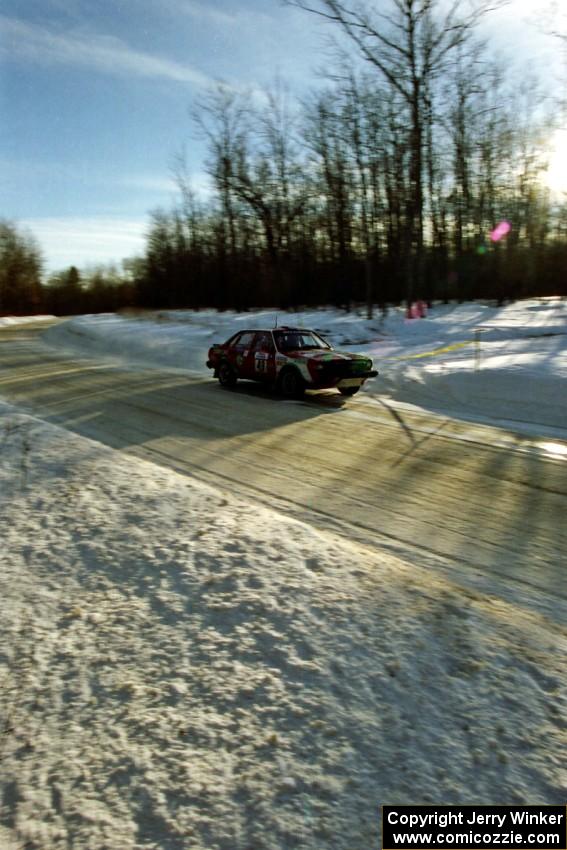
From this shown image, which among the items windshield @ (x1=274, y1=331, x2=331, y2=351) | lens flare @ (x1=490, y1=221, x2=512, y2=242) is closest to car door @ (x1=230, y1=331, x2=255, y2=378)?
windshield @ (x1=274, y1=331, x2=331, y2=351)

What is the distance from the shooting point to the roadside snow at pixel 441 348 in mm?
11234

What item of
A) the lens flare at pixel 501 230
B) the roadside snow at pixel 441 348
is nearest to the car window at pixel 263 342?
the roadside snow at pixel 441 348

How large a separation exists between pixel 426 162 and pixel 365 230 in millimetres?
5420

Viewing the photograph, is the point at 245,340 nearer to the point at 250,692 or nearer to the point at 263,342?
the point at 263,342

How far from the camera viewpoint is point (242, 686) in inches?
111

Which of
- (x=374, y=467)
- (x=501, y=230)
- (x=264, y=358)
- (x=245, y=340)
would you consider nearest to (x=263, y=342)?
(x=264, y=358)

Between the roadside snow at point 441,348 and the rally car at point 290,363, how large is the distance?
136cm

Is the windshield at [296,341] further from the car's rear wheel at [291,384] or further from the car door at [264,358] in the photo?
the car's rear wheel at [291,384]

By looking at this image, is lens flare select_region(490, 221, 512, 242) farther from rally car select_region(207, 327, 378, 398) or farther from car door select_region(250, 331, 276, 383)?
car door select_region(250, 331, 276, 383)

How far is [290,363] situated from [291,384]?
40 cm

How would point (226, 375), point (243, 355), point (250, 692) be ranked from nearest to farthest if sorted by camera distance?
point (250, 692) < point (243, 355) < point (226, 375)

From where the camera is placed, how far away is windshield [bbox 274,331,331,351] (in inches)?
454

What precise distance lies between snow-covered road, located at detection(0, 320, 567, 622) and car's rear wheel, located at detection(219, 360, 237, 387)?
57 centimetres

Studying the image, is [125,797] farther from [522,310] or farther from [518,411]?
[522,310]
